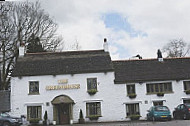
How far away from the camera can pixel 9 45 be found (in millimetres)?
37688

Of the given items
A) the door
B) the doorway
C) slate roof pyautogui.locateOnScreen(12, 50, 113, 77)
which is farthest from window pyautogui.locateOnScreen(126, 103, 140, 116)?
the door

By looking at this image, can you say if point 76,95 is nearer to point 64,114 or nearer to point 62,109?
point 62,109

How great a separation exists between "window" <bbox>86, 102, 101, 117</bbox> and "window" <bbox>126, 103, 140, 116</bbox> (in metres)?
3.33

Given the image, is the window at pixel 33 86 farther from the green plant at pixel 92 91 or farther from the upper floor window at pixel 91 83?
the green plant at pixel 92 91

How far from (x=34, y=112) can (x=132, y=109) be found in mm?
11114

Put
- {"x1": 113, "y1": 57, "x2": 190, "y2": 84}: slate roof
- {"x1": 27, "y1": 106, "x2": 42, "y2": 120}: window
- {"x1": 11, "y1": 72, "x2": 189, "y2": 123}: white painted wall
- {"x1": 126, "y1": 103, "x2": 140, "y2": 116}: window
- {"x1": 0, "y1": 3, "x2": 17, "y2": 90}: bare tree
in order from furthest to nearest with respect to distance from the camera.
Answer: {"x1": 0, "y1": 3, "x2": 17, "y2": 90}: bare tree → {"x1": 113, "y1": 57, "x2": 190, "y2": 84}: slate roof → {"x1": 126, "y1": 103, "x2": 140, "y2": 116}: window → {"x1": 11, "y1": 72, "x2": 189, "y2": 123}: white painted wall → {"x1": 27, "y1": 106, "x2": 42, "y2": 120}: window

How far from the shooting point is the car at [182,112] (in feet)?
82.2

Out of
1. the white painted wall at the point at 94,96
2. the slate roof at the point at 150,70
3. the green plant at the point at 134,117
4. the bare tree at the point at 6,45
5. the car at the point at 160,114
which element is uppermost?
the bare tree at the point at 6,45

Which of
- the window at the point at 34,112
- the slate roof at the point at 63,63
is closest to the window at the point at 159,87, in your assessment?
the slate roof at the point at 63,63

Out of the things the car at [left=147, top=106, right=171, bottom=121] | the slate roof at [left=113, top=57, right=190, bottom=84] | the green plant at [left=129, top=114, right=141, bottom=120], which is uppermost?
the slate roof at [left=113, top=57, right=190, bottom=84]

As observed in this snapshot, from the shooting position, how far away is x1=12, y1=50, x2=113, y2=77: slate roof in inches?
1187

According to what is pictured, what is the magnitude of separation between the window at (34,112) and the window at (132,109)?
9949 mm

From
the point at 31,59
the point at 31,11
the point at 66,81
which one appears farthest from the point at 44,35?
the point at 66,81

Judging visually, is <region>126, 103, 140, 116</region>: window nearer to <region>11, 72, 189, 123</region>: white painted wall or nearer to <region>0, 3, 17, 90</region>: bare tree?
<region>11, 72, 189, 123</region>: white painted wall
